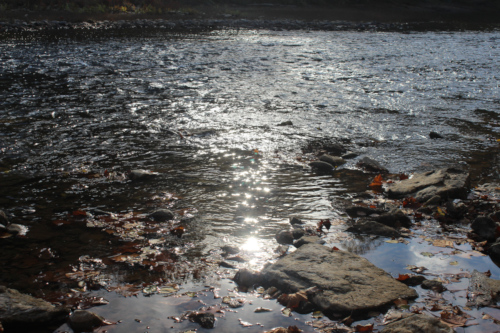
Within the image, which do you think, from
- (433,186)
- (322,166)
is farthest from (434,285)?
(322,166)

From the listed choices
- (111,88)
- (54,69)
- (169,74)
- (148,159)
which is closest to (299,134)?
(148,159)

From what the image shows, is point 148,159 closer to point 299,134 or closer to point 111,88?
point 299,134

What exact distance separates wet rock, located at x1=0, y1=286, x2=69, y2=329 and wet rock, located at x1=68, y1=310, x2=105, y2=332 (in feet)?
0.39

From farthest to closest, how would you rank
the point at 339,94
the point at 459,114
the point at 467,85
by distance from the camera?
the point at 467,85, the point at 339,94, the point at 459,114

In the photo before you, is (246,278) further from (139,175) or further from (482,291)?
(139,175)

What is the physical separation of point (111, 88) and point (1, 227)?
7490 millimetres

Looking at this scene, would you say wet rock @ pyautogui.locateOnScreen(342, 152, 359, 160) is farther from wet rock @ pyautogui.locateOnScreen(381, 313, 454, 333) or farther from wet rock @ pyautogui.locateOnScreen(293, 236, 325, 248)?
wet rock @ pyautogui.locateOnScreen(381, 313, 454, 333)

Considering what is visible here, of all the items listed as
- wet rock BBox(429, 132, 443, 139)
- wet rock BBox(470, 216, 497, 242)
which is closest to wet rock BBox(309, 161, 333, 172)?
wet rock BBox(470, 216, 497, 242)

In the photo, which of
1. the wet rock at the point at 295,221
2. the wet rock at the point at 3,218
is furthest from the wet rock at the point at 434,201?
the wet rock at the point at 3,218

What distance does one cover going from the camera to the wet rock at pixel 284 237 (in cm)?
440

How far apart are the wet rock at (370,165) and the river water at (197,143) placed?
0.20 m

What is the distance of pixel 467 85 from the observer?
1225 centimetres

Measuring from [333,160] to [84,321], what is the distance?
4.48 metres

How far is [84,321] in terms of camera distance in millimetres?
3086
